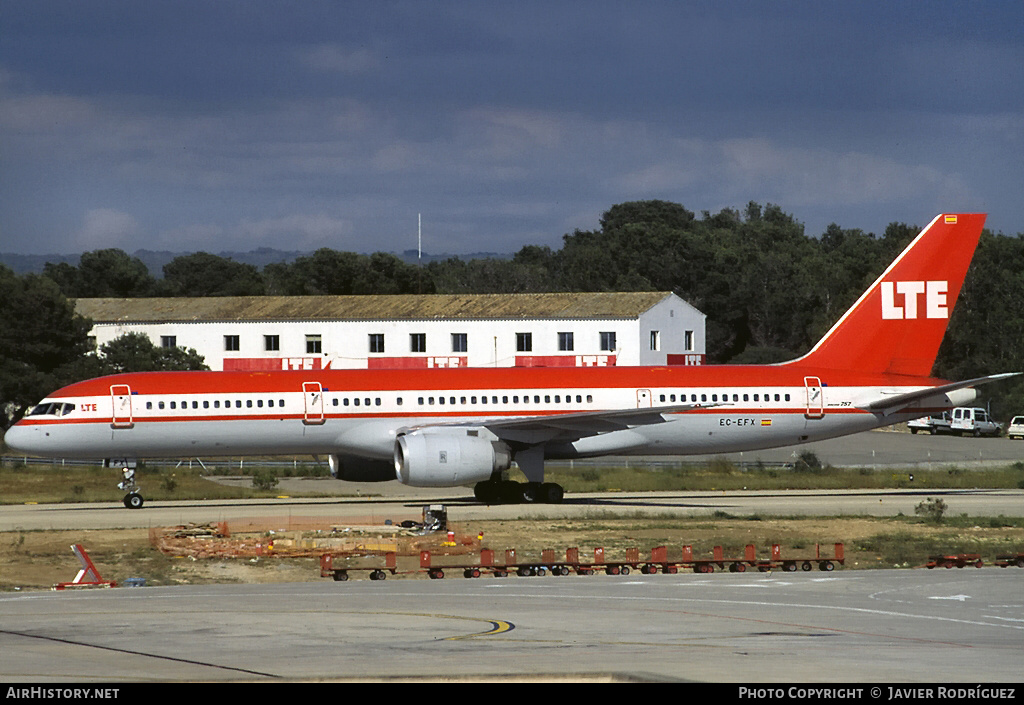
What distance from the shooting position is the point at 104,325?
271 ft

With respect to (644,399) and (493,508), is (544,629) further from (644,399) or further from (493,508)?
(644,399)

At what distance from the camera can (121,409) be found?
38.1 meters

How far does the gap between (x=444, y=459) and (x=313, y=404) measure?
4903mm

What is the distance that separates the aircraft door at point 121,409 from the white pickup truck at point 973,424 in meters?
53.7

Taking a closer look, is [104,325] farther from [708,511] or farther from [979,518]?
[979,518]

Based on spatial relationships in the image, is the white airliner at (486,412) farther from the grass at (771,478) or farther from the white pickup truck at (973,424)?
the white pickup truck at (973,424)

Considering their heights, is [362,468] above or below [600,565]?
above

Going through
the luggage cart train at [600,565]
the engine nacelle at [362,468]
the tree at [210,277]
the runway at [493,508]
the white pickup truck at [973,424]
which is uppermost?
the tree at [210,277]

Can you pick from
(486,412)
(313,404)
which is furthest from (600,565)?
(313,404)

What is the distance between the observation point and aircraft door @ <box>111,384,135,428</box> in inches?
1496

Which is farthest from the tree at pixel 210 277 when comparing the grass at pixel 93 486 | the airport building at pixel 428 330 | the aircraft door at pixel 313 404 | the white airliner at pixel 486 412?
the aircraft door at pixel 313 404

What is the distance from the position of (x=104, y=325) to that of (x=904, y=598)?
7015cm

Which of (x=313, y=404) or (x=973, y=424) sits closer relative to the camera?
(x=313, y=404)

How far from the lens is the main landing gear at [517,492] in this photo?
128ft
